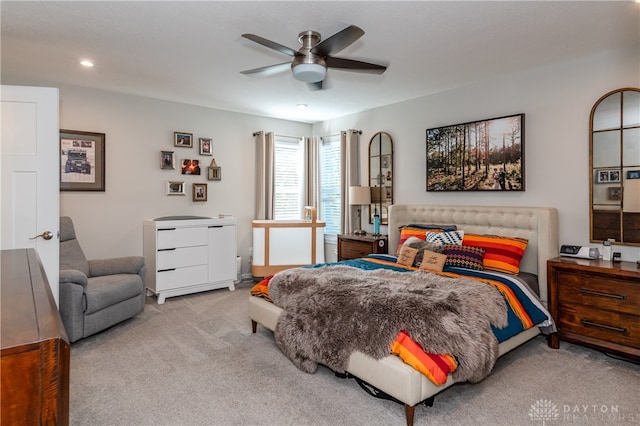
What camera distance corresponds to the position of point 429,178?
4.56m

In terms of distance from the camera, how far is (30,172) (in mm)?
2955

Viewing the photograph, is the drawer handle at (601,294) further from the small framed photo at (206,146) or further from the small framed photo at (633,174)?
the small framed photo at (206,146)

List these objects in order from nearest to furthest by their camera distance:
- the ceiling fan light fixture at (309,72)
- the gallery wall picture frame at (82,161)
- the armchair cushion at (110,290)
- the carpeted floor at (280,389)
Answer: the carpeted floor at (280,389), the ceiling fan light fixture at (309,72), the armchair cushion at (110,290), the gallery wall picture frame at (82,161)

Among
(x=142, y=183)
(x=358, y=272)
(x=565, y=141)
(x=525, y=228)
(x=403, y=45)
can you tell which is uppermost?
(x=403, y=45)

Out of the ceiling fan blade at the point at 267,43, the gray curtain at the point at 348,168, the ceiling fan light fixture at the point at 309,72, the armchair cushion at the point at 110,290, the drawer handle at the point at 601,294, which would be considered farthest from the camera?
the gray curtain at the point at 348,168

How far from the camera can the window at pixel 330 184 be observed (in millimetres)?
5895

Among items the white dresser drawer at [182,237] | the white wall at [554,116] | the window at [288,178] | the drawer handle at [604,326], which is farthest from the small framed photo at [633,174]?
the white dresser drawer at [182,237]

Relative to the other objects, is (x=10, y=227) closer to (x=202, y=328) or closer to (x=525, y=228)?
(x=202, y=328)

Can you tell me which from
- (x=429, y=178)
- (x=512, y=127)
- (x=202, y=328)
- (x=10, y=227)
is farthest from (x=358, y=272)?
Result: (x=10, y=227)

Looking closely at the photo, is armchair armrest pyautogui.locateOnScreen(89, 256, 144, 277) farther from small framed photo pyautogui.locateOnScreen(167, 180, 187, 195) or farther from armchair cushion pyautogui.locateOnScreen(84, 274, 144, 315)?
small framed photo pyautogui.locateOnScreen(167, 180, 187, 195)

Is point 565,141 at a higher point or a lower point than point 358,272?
higher

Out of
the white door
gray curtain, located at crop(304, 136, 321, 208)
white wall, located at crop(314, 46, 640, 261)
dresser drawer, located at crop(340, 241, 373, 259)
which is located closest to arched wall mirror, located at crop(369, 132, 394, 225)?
dresser drawer, located at crop(340, 241, 373, 259)

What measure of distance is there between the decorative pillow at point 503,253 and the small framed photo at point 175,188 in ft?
12.3

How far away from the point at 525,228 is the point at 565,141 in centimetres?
89
